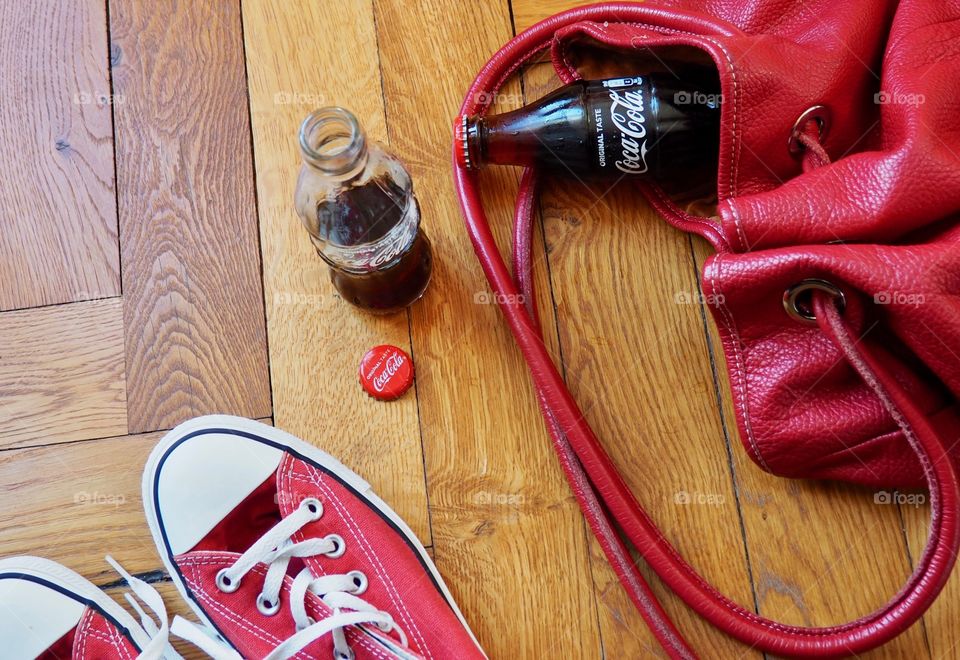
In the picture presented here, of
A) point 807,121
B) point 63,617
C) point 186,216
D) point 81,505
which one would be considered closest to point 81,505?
point 81,505

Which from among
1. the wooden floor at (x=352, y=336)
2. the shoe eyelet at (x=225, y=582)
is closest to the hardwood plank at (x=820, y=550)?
the wooden floor at (x=352, y=336)

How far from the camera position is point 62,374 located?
0.85m

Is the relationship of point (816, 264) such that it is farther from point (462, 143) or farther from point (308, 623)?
point (308, 623)

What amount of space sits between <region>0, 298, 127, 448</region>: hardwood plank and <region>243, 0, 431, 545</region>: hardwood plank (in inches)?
7.0

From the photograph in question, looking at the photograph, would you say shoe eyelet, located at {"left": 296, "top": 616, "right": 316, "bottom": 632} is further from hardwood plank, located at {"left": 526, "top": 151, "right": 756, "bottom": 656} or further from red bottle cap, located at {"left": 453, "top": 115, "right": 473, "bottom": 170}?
red bottle cap, located at {"left": 453, "top": 115, "right": 473, "bottom": 170}

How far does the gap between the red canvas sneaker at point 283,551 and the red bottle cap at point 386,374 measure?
0.09 meters

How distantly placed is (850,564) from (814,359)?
235mm

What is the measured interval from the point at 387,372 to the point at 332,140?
25cm

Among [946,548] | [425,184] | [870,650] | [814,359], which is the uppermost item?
[425,184]

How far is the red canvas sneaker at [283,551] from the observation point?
77 centimetres

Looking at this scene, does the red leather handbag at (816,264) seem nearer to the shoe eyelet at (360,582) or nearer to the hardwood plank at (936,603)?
the hardwood plank at (936,603)

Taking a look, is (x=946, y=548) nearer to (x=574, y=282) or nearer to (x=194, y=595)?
(x=574, y=282)

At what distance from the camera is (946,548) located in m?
0.66

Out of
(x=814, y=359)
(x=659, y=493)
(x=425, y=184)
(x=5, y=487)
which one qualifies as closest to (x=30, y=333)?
(x=5, y=487)
